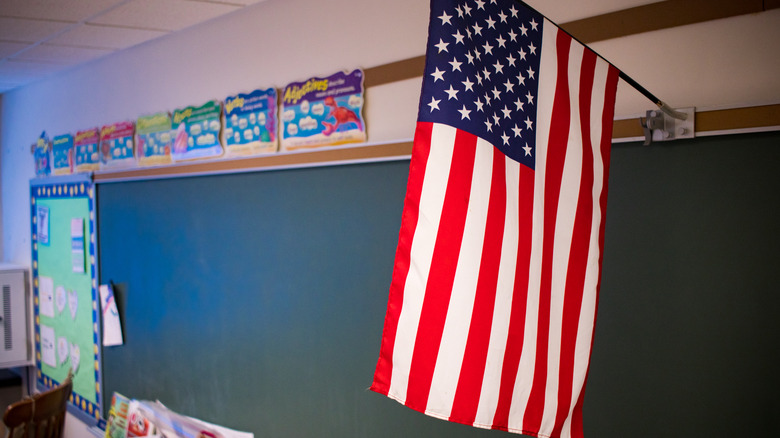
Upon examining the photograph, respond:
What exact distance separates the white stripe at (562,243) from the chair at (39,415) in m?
3.10

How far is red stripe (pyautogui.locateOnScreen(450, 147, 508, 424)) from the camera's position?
117 centimetres

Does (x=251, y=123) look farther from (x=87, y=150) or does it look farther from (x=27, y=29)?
(x=87, y=150)

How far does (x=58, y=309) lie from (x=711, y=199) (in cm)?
490

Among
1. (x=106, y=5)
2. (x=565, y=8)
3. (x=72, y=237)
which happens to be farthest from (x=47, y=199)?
(x=565, y=8)

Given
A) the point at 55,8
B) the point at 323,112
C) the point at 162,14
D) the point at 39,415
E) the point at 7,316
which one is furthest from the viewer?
the point at 7,316

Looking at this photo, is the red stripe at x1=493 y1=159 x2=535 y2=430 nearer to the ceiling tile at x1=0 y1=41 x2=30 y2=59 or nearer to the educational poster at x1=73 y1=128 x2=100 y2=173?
the ceiling tile at x1=0 y1=41 x2=30 y2=59

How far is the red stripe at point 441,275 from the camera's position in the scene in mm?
1131

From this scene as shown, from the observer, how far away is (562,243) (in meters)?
1.29

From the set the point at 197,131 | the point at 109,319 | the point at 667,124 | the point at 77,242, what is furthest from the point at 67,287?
the point at 667,124

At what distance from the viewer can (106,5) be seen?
286cm

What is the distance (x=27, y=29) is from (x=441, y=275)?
328cm

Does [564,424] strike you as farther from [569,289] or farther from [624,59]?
[624,59]

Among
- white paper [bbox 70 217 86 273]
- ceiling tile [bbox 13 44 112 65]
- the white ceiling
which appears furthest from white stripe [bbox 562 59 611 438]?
white paper [bbox 70 217 86 273]

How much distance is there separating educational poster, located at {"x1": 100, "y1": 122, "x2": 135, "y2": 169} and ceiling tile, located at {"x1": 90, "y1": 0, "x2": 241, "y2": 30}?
2.93 feet
